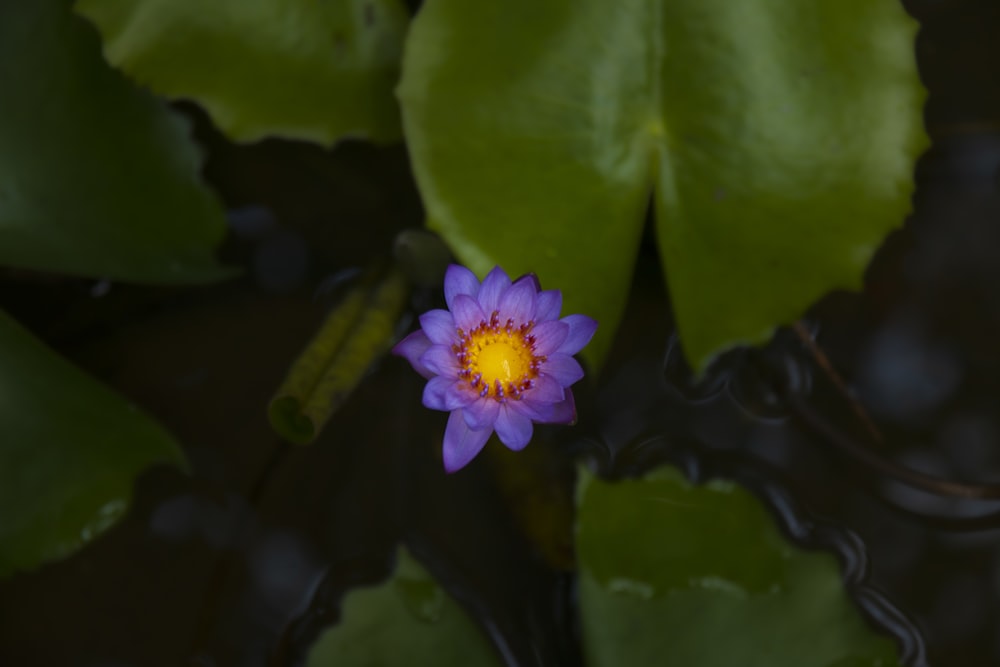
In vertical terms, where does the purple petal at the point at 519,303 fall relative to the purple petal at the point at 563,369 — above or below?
above

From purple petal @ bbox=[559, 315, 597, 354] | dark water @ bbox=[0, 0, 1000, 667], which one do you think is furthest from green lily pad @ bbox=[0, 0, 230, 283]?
purple petal @ bbox=[559, 315, 597, 354]

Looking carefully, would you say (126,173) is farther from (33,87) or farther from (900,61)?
(900,61)

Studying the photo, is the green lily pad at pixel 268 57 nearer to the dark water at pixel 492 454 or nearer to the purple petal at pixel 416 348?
the dark water at pixel 492 454

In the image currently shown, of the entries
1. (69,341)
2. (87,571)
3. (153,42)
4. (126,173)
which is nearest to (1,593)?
(87,571)

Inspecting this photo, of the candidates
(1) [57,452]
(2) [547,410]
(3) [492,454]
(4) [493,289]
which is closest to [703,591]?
(3) [492,454]

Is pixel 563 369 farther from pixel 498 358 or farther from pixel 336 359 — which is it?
pixel 336 359

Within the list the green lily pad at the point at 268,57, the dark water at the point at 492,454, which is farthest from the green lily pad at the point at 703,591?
the green lily pad at the point at 268,57
